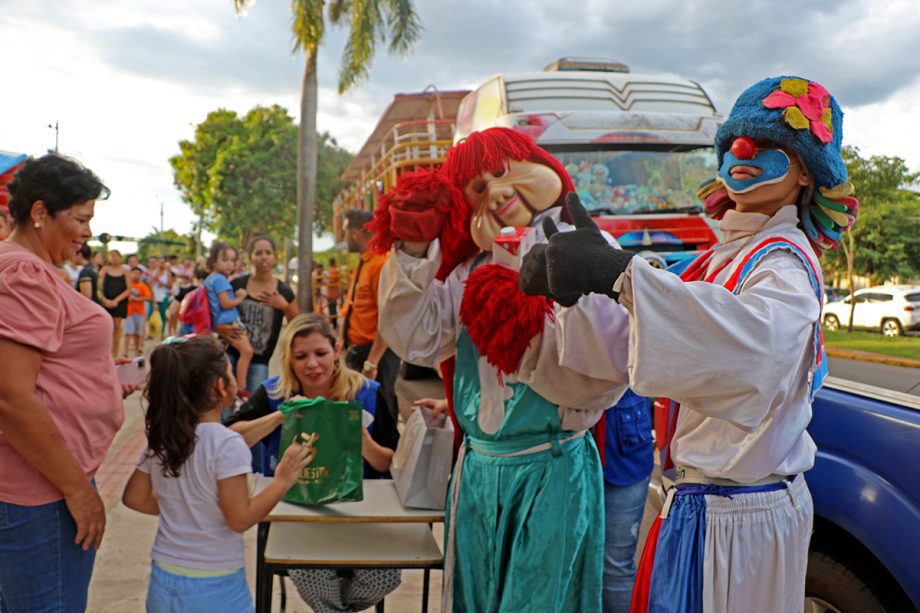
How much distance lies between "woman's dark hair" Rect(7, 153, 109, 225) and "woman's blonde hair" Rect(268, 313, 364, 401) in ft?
3.45

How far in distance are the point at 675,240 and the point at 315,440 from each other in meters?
4.81

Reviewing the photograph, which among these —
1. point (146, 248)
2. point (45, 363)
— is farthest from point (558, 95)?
point (146, 248)

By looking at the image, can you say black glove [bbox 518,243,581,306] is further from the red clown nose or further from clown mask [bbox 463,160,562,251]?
clown mask [bbox 463,160,562,251]

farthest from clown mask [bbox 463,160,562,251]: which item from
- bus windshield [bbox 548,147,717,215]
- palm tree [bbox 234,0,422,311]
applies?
palm tree [bbox 234,0,422,311]

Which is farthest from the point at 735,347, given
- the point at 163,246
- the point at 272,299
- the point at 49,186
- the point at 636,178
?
the point at 163,246

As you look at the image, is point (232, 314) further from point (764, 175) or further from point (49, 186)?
point (764, 175)

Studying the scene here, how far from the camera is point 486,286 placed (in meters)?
2.01

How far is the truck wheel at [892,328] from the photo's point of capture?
2584mm

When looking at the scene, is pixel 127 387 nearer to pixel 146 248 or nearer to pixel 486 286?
pixel 486 286

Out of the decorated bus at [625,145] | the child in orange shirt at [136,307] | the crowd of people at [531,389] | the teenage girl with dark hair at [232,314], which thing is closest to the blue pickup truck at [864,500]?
the crowd of people at [531,389]

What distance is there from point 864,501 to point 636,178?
490 centimetres

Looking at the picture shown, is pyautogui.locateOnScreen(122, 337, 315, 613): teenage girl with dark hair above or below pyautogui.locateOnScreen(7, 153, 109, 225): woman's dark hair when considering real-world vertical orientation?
below

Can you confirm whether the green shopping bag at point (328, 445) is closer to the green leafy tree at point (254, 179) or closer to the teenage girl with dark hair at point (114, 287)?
the teenage girl with dark hair at point (114, 287)

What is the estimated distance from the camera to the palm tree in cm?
1399
